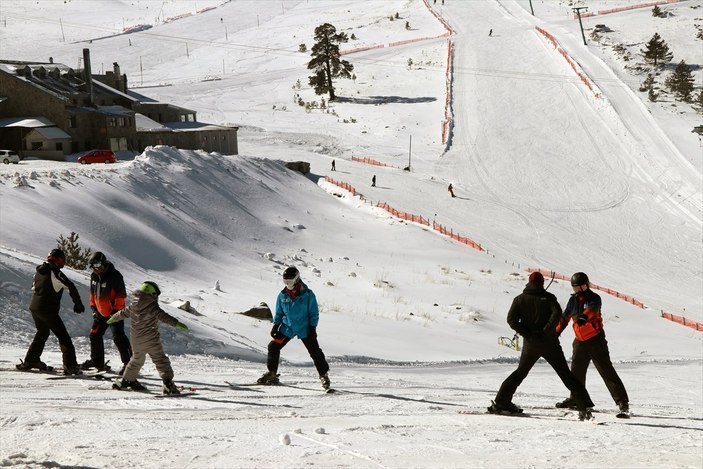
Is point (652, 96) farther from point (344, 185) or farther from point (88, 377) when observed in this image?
point (88, 377)

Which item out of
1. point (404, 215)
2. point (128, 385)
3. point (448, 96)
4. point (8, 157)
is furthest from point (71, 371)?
point (448, 96)

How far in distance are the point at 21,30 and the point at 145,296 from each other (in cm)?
11105

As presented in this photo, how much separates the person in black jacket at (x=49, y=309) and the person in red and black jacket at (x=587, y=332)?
6.15 meters

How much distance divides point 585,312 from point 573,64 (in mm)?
70842

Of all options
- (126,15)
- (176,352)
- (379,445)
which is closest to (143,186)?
(176,352)

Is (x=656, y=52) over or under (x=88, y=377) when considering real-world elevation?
over

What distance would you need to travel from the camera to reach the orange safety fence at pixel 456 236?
38.4 m

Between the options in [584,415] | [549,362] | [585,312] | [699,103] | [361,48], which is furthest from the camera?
[361,48]

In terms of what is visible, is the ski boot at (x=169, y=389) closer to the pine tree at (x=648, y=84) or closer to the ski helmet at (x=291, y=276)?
the ski helmet at (x=291, y=276)

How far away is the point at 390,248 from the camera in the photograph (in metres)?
34.8

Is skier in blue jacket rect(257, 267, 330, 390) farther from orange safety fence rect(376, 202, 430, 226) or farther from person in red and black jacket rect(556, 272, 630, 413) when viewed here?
orange safety fence rect(376, 202, 430, 226)

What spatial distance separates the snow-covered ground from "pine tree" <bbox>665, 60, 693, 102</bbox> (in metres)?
2.68

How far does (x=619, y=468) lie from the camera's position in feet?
26.6

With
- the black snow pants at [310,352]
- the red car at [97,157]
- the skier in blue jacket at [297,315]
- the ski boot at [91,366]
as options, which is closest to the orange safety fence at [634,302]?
the black snow pants at [310,352]
